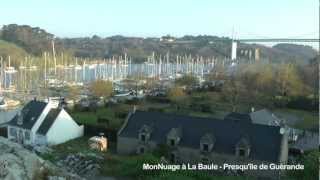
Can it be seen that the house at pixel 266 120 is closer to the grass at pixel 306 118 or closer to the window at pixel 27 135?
the grass at pixel 306 118

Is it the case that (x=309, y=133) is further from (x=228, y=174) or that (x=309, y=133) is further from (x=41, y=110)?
(x=41, y=110)

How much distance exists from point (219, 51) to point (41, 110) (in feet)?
493

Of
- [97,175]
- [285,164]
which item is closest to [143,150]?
[97,175]

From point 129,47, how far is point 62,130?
15092 centimetres

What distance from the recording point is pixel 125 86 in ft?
247

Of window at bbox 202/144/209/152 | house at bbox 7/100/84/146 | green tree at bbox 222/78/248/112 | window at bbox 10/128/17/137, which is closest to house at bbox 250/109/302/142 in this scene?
window at bbox 202/144/209/152

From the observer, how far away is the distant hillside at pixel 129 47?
500 feet

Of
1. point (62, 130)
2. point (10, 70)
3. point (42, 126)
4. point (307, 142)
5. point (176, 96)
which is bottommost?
point (10, 70)

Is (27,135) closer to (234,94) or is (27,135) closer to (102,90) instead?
(102,90)

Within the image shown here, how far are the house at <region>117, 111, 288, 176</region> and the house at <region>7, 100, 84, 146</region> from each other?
5.75m

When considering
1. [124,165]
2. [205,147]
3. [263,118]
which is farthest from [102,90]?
[124,165]

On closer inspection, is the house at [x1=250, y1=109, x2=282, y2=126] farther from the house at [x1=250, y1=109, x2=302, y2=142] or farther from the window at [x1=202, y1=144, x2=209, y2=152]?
the window at [x1=202, y1=144, x2=209, y2=152]

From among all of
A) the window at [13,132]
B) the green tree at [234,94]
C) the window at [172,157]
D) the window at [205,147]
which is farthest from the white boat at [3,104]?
the window at [205,147]

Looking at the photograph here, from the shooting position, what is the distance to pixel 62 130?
113 feet
